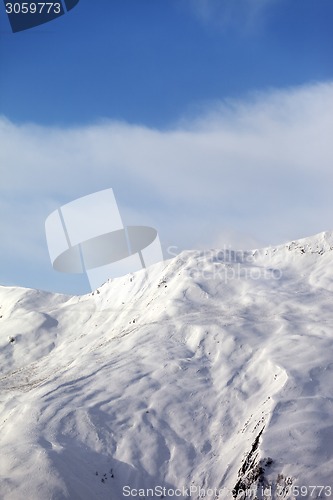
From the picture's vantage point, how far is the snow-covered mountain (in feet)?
101

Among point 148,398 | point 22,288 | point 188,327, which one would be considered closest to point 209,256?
point 188,327

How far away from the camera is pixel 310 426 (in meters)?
32.2

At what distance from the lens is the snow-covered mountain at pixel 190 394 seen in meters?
30.9

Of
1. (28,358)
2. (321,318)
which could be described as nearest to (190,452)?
(321,318)

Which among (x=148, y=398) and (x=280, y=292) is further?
(x=280, y=292)

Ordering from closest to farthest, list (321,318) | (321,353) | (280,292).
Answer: (321,353)
(321,318)
(280,292)

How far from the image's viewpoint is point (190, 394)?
40531 millimetres

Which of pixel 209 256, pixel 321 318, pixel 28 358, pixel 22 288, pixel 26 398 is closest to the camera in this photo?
pixel 26 398

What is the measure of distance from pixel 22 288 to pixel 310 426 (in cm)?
7620

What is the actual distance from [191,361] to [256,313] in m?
10.8

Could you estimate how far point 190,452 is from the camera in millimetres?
35156

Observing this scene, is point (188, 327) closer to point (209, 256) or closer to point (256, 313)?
point (256, 313)

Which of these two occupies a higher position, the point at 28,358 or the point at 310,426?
the point at 310,426

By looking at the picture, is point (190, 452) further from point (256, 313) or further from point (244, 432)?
point (256, 313)
